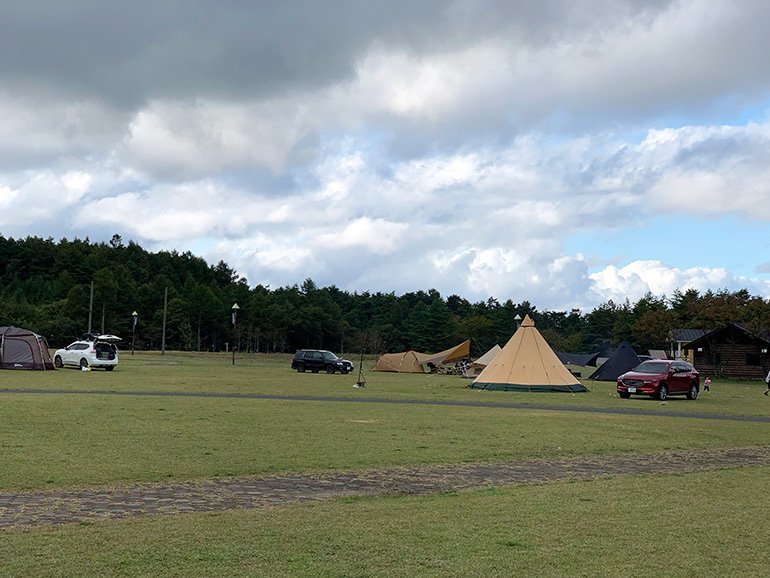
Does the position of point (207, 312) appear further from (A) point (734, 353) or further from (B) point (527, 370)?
(B) point (527, 370)

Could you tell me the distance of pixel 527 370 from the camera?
3809 centimetres

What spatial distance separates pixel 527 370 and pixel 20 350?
24.1 meters

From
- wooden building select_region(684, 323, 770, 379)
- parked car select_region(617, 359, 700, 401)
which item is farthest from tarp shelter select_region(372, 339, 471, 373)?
parked car select_region(617, 359, 700, 401)

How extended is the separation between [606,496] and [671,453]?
5.93 meters

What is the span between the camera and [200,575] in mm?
6492

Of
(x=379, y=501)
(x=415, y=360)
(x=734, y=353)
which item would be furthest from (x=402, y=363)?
(x=379, y=501)

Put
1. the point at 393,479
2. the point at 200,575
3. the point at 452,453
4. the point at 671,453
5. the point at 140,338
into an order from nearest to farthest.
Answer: the point at 200,575, the point at 393,479, the point at 452,453, the point at 671,453, the point at 140,338

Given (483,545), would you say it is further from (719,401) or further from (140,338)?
(140,338)

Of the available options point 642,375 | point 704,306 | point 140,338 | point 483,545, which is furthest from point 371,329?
point 483,545

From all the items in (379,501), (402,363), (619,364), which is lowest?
(379,501)

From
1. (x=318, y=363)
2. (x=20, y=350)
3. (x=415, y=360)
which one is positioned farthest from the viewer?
(x=415, y=360)

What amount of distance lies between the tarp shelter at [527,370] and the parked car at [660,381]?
9.77ft

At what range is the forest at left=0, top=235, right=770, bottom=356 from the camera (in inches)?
4387

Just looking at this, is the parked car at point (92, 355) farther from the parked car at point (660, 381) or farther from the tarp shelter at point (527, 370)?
the parked car at point (660, 381)
